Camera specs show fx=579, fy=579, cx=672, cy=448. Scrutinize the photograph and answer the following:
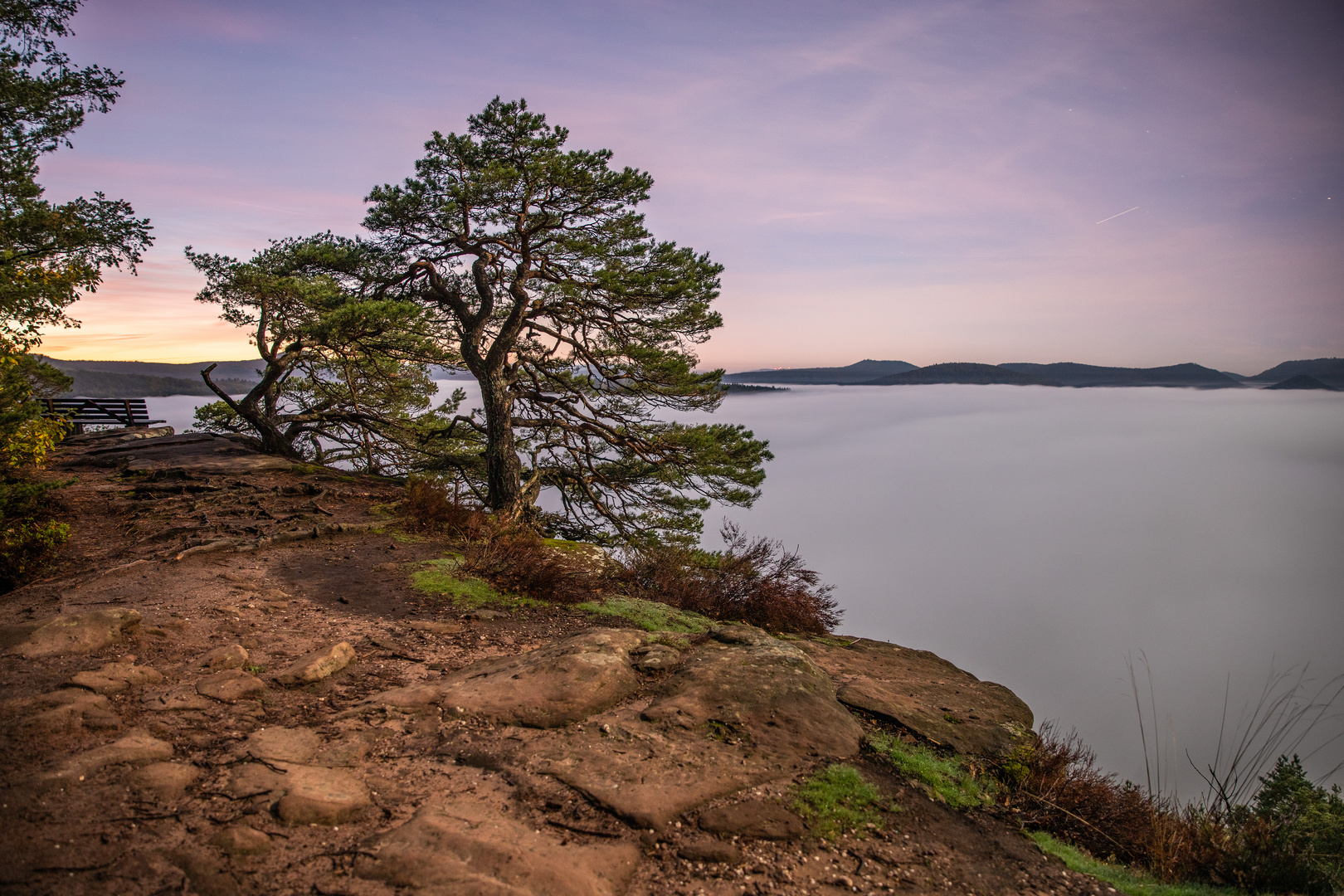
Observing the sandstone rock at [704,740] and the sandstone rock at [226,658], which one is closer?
the sandstone rock at [704,740]

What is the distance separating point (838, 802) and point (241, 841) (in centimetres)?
349

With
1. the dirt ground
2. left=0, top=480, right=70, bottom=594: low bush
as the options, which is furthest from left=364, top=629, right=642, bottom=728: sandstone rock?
left=0, top=480, right=70, bottom=594: low bush

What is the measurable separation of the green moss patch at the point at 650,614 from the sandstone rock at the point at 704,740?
2027mm

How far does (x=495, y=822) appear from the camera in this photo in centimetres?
329

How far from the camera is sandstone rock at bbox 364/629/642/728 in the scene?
4645 millimetres

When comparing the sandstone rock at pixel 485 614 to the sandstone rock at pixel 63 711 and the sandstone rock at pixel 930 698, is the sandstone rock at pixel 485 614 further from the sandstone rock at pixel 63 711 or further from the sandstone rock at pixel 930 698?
the sandstone rock at pixel 930 698

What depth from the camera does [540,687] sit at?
4.97m

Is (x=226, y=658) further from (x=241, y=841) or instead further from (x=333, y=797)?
(x=241, y=841)

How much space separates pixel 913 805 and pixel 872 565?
567ft

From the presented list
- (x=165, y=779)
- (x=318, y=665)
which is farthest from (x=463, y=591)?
(x=165, y=779)

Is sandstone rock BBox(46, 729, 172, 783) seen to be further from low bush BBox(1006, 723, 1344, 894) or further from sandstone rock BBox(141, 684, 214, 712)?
low bush BBox(1006, 723, 1344, 894)

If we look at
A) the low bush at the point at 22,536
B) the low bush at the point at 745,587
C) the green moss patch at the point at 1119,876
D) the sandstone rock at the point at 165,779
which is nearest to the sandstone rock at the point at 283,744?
the sandstone rock at the point at 165,779

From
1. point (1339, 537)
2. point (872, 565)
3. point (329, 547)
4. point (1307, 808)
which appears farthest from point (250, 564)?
point (1339, 537)

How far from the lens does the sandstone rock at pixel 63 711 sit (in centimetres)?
368
